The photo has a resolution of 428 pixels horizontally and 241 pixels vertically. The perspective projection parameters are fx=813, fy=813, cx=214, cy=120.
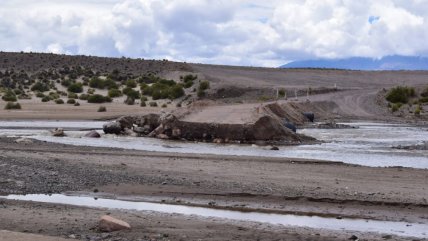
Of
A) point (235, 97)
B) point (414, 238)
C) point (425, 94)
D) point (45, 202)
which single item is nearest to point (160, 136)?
point (45, 202)

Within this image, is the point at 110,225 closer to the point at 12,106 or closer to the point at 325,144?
the point at 325,144

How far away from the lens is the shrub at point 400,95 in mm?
62906

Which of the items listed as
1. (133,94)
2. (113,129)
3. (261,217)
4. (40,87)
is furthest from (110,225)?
(40,87)

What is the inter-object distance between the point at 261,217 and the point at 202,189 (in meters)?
3.24

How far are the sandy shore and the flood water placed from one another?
297 cm

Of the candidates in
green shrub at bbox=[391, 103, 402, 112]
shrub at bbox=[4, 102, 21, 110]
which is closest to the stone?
shrub at bbox=[4, 102, 21, 110]

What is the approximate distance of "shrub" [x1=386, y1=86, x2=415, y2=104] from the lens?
206ft

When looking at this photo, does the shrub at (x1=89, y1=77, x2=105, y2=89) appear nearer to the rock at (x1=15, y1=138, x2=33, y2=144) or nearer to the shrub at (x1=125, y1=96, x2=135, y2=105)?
the shrub at (x1=125, y1=96, x2=135, y2=105)

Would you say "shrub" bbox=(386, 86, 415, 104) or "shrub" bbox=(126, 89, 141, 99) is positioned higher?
"shrub" bbox=(386, 86, 415, 104)

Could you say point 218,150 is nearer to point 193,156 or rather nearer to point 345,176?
point 193,156

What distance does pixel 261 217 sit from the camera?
14.9 meters

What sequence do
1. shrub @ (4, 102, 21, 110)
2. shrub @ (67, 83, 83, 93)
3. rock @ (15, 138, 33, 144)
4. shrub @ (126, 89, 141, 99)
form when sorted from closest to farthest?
1. rock @ (15, 138, 33, 144)
2. shrub @ (4, 102, 21, 110)
3. shrub @ (126, 89, 141, 99)
4. shrub @ (67, 83, 83, 93)

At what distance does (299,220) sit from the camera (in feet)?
48.3

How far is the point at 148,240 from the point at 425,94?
55549 mm
